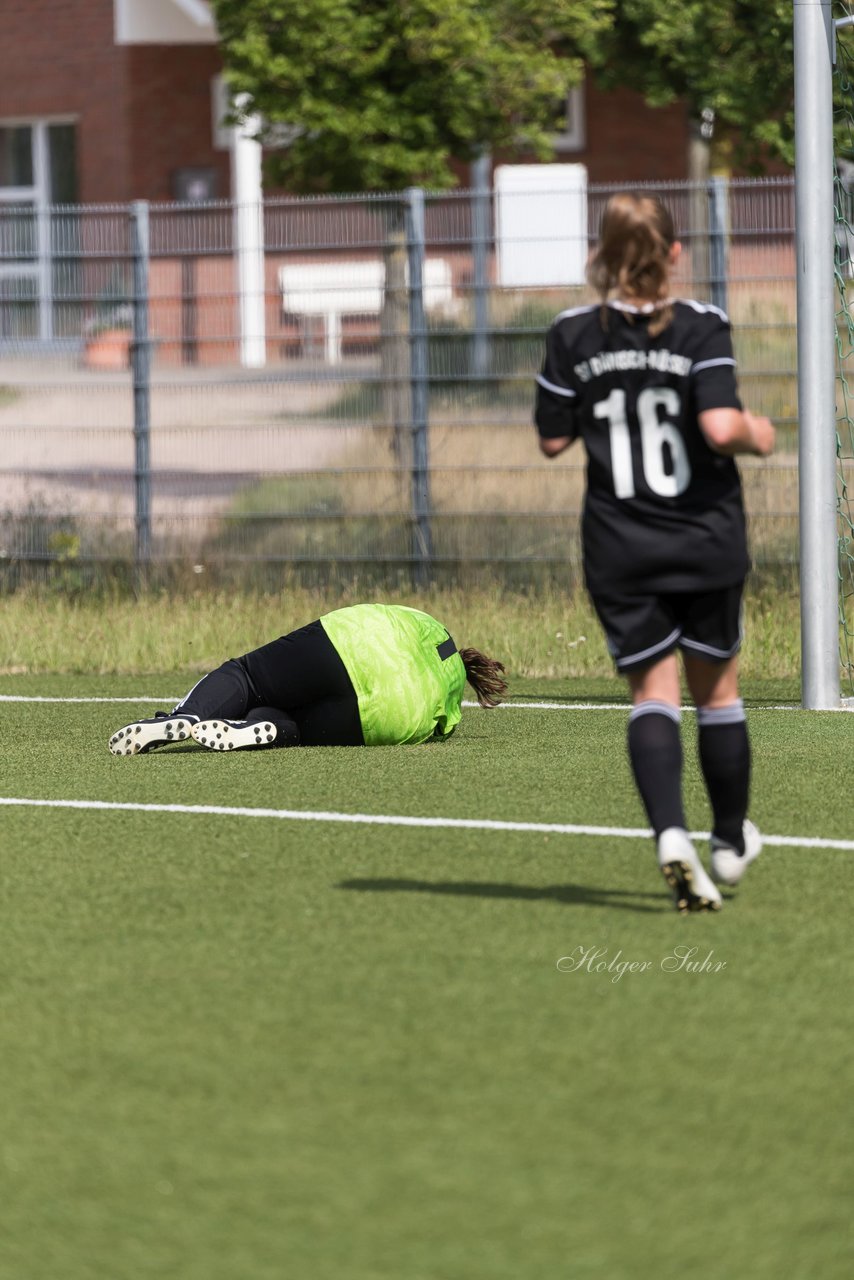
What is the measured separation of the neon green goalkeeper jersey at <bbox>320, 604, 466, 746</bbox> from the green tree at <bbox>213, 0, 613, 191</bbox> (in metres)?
8.29

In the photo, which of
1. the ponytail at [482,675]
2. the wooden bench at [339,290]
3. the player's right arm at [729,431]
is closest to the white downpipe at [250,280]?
the wooden bench at [339,290]

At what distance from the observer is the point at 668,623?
15.6ft

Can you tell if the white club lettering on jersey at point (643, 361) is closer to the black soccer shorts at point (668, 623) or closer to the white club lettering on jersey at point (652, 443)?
the white club lettering on jersey at point (652, 443)

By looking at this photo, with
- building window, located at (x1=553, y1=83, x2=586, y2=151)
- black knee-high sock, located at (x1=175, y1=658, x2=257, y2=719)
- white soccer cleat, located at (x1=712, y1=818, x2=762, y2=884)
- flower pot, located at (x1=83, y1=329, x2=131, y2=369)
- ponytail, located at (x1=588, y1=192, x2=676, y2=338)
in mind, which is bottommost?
white soccer cleat, located at (x1=712, y1=818, x2=762, y2=884)

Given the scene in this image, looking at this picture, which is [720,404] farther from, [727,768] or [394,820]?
[394,820]

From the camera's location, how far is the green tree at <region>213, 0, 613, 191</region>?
49.4 feet

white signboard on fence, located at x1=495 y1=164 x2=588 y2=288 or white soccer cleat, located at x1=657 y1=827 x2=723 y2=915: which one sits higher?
white signboard on fence, located at x1=495 y1=164 x2=588 y2=288

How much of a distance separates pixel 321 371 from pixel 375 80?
2.78 meters

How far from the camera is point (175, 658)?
36.1ft

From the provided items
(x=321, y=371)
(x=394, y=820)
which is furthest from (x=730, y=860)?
(x=321, y=371)

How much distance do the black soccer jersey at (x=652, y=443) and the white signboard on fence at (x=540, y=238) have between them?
8.58m

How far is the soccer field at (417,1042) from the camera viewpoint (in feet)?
9.66

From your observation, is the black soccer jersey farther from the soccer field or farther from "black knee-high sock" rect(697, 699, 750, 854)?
the soccer field

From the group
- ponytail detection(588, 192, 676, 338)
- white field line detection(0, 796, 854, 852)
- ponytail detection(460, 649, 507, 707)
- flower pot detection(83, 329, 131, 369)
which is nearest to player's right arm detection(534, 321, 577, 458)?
ponytail detection(588, 192, 676, 338)
